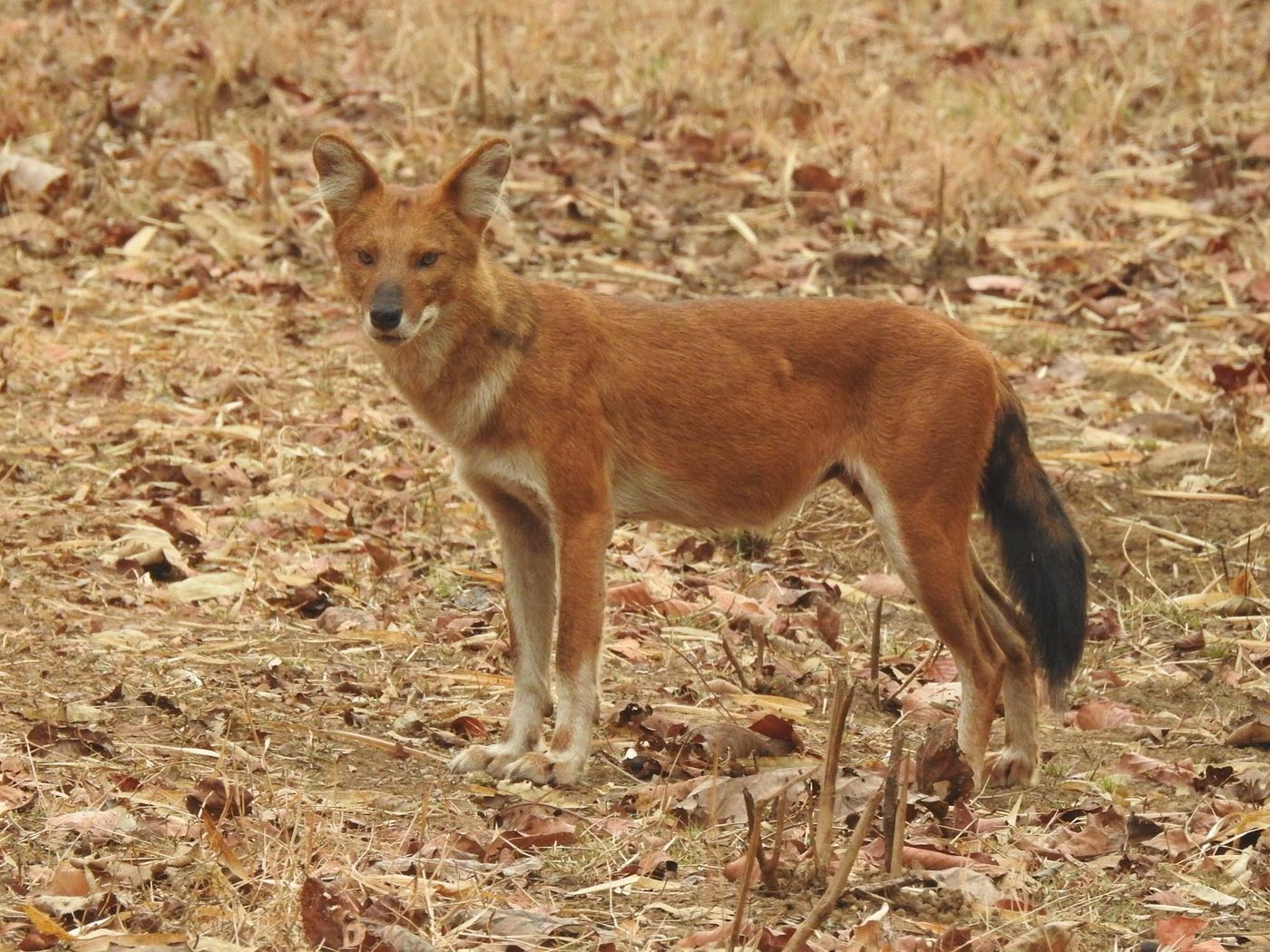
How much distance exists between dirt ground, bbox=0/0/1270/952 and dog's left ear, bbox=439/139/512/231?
146 centimetres

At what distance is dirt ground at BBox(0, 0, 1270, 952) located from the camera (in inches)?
164

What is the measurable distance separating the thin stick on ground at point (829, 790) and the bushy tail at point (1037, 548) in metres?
1.63

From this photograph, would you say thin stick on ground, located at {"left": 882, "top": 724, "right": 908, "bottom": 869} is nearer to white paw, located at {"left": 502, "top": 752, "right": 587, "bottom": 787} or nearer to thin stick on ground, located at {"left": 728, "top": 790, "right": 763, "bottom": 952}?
thin stick on ground, located at {"left": 728, "top": 790, "right": 763, "bottom": 952}

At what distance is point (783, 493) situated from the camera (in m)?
5.75

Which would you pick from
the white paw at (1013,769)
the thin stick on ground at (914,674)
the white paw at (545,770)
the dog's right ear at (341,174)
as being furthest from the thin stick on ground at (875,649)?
the dog's right ear at (341,174)

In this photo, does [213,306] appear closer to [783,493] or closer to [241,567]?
[241,567]

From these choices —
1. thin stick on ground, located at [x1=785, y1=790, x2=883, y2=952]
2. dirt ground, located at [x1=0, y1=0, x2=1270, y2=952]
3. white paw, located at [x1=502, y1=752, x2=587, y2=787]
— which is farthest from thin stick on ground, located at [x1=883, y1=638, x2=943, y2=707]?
thin stick on ground, located at [x1=785, y1=790, x2=883, y2=952]

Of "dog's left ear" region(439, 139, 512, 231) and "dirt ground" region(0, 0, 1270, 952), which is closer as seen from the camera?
"dirt ground" region(0, 0, 1270, 952)

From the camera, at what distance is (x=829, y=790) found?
392 cm

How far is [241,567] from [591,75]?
6.03m

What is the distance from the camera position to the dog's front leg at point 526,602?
5.38 metres

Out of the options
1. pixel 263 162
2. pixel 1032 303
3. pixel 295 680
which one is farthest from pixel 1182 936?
pixel 263 162

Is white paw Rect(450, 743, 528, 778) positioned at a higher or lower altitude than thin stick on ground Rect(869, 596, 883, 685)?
lower

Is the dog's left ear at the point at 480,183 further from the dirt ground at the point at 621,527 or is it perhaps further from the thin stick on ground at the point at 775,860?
the thin stick on ground at the point at 775,860
